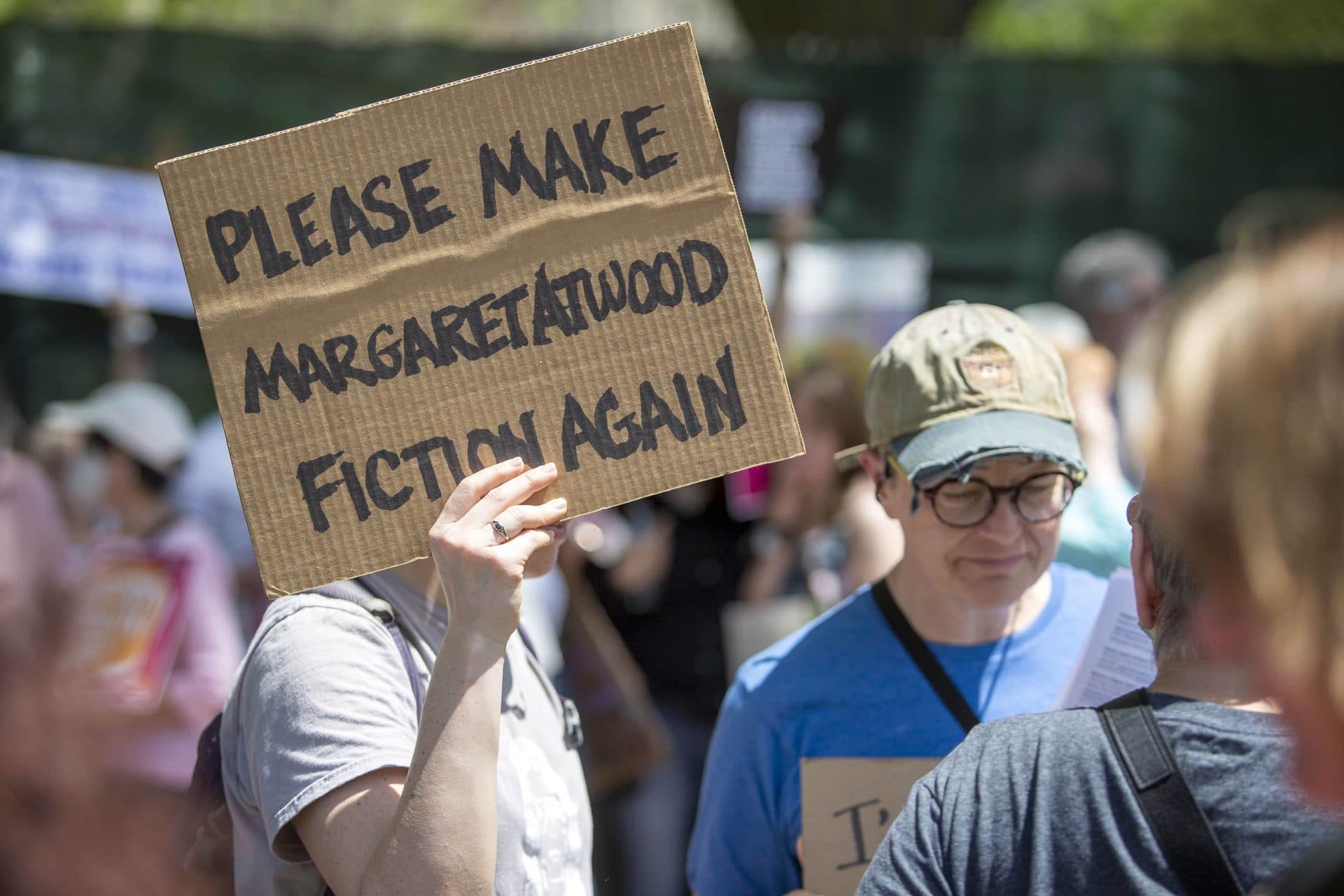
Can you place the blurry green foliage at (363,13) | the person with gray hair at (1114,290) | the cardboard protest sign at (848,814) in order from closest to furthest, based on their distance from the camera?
the cardboard protest sign at (848,814)
the person with gray hair at (1114,290)
the blurry green foliage at (363,13)

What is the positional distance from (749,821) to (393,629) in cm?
74

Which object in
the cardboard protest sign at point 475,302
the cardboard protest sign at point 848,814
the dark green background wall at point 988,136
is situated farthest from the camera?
the dark green background wall at point 988,136

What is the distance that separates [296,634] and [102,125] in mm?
4690

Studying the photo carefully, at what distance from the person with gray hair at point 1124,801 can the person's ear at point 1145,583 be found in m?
0.04

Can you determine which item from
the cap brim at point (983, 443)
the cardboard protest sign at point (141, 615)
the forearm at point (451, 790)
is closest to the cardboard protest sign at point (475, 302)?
the forearm at point (451, 790)

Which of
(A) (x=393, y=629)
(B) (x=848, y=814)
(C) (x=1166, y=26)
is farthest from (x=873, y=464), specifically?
(C) (x=1166, y=26)

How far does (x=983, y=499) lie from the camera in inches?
79.4

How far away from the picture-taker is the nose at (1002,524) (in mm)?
1999

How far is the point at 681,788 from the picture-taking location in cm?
401

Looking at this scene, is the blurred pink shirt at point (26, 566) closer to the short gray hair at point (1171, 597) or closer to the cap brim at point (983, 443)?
the short gray hair at point (1171, 597)

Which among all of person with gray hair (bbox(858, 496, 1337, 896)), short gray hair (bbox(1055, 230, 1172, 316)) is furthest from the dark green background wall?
person with gray hair (bbox(858, 496, 1337, 896))

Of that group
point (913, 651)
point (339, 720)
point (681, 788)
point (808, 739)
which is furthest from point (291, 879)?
point (681, 788)

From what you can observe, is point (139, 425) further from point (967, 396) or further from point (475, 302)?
point (967, 396)

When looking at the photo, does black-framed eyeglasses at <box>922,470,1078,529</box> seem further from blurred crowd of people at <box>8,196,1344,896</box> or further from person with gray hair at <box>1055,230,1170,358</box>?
person with gray hair at <box>1055,230,1170,358</box>
